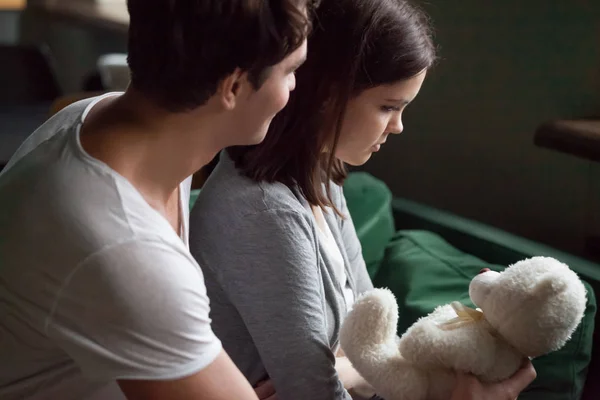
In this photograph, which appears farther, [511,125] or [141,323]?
[511,125]

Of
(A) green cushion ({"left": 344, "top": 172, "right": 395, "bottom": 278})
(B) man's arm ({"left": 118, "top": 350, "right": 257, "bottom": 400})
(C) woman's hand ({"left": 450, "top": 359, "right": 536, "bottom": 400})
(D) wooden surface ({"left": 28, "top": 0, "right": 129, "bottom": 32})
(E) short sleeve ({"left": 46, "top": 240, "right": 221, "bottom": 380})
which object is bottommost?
(D) wooden surface ({"left": 28, "top": 0, "right": 129, "bottom": 32})

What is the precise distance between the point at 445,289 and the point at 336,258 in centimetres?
40

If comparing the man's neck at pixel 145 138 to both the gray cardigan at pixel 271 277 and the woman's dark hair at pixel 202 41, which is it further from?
the gray cardigan at pixel 271 277

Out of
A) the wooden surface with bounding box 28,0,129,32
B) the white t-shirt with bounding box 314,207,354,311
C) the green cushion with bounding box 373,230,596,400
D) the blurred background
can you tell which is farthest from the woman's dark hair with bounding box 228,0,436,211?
the wooden surface with bounding box 28,0,129,32

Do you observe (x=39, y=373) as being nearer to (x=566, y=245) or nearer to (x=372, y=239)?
(x=372, y=239)

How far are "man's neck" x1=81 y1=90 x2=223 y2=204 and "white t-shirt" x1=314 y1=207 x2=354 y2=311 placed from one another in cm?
39

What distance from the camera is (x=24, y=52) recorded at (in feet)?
11.8

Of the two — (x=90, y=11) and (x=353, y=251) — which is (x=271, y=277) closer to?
(x=353, y=251)

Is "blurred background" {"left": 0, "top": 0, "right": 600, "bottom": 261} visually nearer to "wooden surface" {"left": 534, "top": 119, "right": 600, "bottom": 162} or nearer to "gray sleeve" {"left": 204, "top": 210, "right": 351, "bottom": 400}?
"wooden surface" {"left": 534, "top": 119, "right": 600, "bottom": 162}

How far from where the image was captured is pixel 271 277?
1.07m

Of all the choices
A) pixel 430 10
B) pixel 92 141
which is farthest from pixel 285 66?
pixel 430 10

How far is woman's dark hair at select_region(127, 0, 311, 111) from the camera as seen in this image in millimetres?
793

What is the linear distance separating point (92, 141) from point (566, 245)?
4.33ft

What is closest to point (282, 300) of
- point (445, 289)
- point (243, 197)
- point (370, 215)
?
→ point (243, 197)
